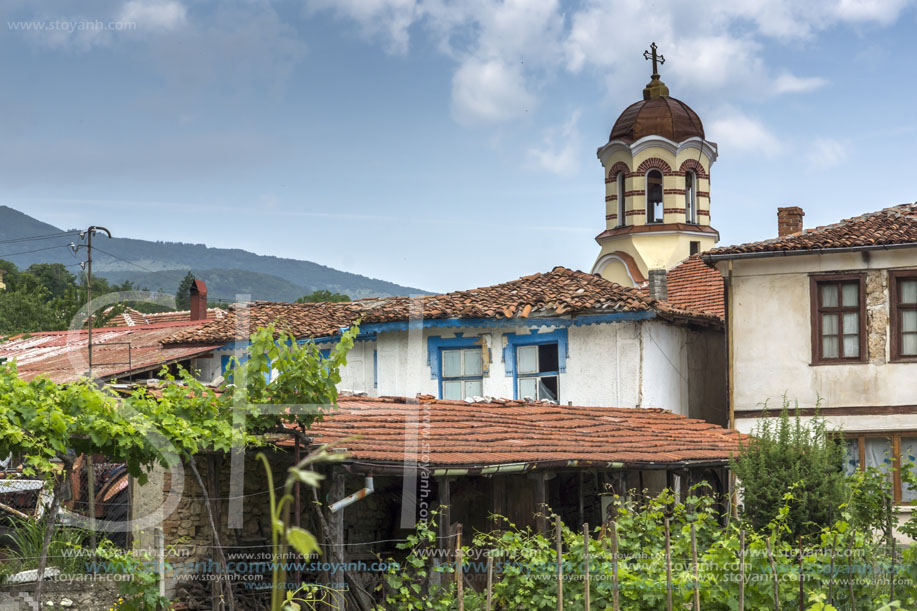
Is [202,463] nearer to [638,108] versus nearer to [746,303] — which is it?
[746,303]

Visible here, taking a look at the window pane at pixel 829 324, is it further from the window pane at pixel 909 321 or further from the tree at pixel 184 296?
the tree at pixel 184 296

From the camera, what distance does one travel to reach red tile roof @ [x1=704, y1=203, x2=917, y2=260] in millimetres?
17266

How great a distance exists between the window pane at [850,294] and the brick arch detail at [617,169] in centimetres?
1366

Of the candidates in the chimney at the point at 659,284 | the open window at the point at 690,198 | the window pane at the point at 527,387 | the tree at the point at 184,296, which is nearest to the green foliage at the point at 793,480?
the window pane at the point at 527,387

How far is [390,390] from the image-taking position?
19125mm

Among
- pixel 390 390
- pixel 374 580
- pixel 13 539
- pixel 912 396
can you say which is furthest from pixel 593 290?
pixel 13 539

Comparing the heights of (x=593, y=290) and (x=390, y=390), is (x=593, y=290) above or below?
above

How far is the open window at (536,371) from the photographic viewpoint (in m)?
18.6

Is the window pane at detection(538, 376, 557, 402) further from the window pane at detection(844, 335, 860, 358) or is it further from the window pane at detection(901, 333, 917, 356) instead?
the window pane at detection(901, 333, 917, 356)

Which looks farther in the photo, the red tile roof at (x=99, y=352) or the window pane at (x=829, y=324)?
the red tile roof at (x=99, y=352)

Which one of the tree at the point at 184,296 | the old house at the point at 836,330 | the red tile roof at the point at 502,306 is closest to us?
the old house at the point at 836,330

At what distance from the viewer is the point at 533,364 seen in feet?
61.3

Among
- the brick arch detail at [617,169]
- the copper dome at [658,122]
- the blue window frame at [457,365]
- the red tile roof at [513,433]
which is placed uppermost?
the copper dome at [658,122]

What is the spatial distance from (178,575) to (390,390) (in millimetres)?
8545
